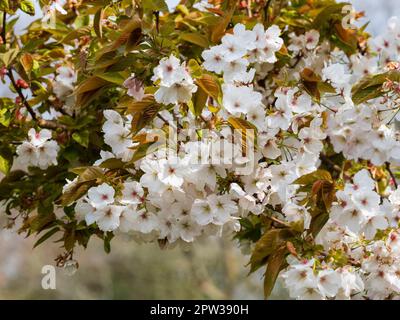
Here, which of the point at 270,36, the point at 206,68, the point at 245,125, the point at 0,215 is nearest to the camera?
the point at 245,125

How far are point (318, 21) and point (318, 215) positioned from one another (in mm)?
702

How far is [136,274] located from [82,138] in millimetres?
7408

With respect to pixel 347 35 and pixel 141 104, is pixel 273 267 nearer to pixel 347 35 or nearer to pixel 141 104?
pixel 141 104

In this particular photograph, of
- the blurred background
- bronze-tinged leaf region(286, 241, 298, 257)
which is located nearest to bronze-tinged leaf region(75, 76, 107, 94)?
bronze-tinged leaf region(286, 241, 298, 257)

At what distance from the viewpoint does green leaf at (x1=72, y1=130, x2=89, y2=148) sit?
1.73 meters

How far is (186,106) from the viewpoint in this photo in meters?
1.46

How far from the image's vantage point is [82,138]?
1.74 metres

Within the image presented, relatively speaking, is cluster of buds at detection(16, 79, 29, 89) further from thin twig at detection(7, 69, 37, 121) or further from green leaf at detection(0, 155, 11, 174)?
green leaf at detection(0, 155, 11, 174)

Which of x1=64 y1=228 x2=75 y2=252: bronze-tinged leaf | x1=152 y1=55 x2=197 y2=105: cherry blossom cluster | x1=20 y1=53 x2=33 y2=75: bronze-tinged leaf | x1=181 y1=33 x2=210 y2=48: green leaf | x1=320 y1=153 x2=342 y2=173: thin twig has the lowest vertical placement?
x1=320 y1=153 x2=342 y2=173: thin twig

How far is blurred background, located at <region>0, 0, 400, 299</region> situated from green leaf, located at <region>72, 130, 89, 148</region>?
589 centimetres

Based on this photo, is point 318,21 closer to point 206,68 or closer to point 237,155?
point 206,68

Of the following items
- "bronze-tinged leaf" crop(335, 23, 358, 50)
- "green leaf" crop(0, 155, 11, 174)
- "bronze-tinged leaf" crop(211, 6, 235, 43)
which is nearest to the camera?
"bronze-tinged leaf" crop(211, 6, 235, 43)

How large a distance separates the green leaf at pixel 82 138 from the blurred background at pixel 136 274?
589 cm
